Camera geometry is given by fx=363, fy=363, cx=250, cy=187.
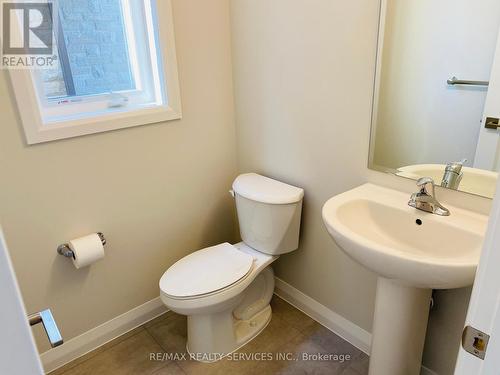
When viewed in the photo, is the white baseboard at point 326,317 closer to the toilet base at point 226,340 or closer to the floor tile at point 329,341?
the floor tile at point 329,341

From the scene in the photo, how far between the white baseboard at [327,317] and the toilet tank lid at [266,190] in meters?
0.62

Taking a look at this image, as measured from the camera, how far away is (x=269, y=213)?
173 centimetres

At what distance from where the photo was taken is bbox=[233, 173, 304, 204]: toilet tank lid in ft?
5.56

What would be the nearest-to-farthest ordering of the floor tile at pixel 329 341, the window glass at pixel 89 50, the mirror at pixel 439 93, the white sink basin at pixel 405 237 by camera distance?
the white sink basin at pixel 405 237 → the mirror at pixel 439 93 → the window glass at pixel 89 50 → the floor tile at pixel 329 341

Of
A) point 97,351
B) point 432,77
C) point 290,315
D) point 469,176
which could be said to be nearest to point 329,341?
point 290,315

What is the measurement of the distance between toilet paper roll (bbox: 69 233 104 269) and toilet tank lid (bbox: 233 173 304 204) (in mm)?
687

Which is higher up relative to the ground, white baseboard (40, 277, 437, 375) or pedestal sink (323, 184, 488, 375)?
pedestal sink (323, 184, 488, 375)

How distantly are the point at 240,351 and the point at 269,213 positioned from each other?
70 centimetres

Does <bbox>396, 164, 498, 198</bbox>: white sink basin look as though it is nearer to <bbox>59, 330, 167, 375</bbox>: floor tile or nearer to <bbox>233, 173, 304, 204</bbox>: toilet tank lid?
<bbox>233, 173, 304, 204</bbox>: toilet tank lid

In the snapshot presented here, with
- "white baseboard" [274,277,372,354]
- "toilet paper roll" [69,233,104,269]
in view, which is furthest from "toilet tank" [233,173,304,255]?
"toilet paper roll" [69,233,104,269]

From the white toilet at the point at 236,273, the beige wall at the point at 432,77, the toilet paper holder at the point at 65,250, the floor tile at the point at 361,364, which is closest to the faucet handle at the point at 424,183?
the beige wall at the point at 432,77

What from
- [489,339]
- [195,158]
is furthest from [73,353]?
[489,339]

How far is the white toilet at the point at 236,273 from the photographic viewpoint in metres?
1.56

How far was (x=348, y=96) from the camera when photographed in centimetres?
147
